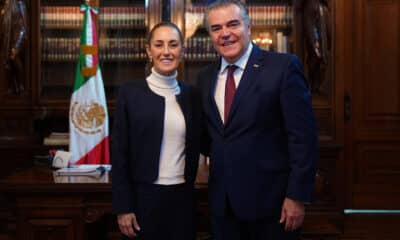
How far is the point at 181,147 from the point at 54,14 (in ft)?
9.77

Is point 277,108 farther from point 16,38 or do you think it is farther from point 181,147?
point 16,38

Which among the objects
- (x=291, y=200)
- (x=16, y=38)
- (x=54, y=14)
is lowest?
(x=291, y=200)

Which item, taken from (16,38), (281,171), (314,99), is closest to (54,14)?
(16,38)

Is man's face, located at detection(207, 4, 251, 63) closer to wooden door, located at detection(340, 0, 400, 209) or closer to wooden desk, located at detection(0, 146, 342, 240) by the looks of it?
wooden desk, located at detection(0, 146, 342, 240)

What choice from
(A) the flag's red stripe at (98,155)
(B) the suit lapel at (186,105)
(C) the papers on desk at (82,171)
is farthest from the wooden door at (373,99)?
(B) the suit lapel at (186,105)

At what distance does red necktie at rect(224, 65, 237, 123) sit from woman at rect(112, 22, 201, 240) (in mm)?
168

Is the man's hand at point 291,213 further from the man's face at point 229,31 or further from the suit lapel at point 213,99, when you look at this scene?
the man's face at point 229,31

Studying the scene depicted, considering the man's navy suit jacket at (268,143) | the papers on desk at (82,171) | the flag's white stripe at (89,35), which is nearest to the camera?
the man's navy suit jacket at (268,143)

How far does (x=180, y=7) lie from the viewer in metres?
4.20

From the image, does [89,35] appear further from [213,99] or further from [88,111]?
[213,99]

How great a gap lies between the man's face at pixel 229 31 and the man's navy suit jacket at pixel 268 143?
111 millimetres

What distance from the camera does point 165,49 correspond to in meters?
1.85

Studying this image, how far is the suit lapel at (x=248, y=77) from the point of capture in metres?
1.71

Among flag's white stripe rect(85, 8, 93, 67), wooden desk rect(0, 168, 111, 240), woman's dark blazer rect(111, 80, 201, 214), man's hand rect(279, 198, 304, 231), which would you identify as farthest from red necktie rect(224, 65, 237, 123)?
flag's white stripe rect(85, 8, 93, 67)
